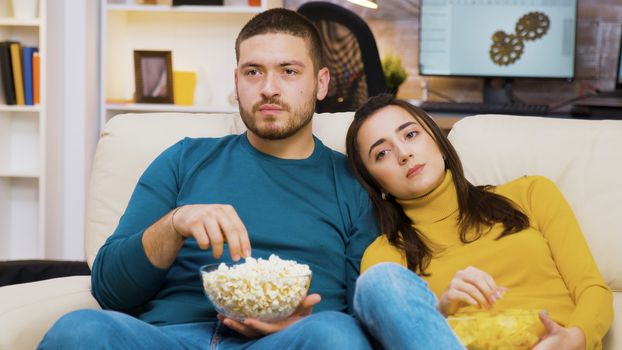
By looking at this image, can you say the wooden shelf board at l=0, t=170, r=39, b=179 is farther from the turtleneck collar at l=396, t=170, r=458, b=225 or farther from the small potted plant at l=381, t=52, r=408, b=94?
the turtleneck collar at l=396, t=170, r=458, b=225

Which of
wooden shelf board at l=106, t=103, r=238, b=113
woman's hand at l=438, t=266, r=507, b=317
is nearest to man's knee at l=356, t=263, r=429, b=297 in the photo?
woman's hand at l=438, t=266, r=507, b=317

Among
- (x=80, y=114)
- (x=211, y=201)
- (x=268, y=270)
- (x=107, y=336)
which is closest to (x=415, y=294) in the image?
(x=268, y=270)

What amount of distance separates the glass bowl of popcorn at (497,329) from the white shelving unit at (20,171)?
2.69 metres

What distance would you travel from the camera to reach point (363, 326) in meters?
1.41

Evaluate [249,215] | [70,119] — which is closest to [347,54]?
[70,119]

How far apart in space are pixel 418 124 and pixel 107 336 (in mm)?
860

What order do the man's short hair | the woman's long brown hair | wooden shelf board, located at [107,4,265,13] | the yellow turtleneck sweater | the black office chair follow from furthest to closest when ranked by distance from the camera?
wooden shelf board, located at [107,4,265,13], the black office chair, the man's short hair, the woman's long brown hair, the yellow turtleneck sweater

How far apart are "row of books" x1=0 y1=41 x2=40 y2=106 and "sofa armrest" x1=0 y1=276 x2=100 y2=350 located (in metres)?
2.08

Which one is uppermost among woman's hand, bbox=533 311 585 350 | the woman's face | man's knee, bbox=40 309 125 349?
the woman's face

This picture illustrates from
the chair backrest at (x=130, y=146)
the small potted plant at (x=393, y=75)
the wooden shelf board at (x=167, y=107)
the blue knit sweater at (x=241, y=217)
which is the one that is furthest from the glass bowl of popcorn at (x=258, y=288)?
the small potted plant at (x=393, y=75)

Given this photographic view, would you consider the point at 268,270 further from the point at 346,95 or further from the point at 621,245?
the point at 346,95

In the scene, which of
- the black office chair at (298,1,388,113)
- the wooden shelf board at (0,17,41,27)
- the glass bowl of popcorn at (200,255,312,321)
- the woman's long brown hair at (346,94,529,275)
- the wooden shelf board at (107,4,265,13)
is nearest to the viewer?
the glass bowl of popcorn at (200,255,312,321)

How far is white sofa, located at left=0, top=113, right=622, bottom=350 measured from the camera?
1.82 m

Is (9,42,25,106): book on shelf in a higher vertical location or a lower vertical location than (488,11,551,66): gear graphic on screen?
lower
